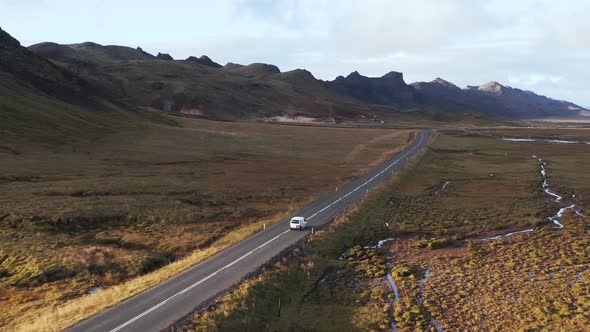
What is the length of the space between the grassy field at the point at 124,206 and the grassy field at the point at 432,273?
926 centimetres

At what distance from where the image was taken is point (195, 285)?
30594 mm

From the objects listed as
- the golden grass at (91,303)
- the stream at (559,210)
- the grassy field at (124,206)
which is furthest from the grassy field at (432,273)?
the grassy field at (124,206)

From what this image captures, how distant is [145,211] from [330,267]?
1132 inches

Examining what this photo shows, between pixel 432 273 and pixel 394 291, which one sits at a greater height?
pixel 432 273

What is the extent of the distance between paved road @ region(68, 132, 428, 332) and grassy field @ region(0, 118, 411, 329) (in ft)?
5.96

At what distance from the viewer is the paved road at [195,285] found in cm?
2498

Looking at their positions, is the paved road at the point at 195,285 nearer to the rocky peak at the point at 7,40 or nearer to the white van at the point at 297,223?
the white van at the point at 297,223

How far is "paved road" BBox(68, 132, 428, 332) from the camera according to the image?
984 inches

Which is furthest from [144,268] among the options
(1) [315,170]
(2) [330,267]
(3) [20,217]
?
(1) [315,170]

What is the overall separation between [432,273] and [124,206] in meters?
40.5

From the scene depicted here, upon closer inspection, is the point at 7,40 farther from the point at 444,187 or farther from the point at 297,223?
the point at 444,187

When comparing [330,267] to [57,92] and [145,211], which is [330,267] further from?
[57,92]

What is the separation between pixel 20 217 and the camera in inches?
1870

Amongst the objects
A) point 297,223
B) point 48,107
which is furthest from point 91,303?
point 48,107
